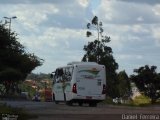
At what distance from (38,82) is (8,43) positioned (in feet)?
421

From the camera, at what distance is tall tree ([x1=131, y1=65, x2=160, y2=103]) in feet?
178

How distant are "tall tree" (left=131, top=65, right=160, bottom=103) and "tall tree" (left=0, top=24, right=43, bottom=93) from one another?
85.4 feet

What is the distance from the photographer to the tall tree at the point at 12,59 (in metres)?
27.0

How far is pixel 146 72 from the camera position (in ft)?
181

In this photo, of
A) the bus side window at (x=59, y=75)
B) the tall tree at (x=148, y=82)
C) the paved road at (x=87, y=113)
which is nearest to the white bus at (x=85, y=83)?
the bus side window at (x=59, y=75)

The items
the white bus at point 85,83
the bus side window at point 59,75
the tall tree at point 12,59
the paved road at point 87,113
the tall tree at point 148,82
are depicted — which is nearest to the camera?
the paved road at point 87,113

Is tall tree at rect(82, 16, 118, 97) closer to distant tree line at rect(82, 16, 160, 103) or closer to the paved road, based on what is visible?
distant tree line at rect(82, 16, 160, 103)

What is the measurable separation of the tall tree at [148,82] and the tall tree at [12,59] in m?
26.0

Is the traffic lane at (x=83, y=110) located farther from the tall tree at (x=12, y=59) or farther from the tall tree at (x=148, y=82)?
the tall tree at (x=148, y=82)

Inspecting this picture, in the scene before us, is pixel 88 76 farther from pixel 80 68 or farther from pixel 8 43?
pixel 8 43

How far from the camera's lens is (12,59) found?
90.8ft

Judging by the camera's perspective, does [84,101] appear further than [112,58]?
No

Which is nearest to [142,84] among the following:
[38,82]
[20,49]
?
[20,49]

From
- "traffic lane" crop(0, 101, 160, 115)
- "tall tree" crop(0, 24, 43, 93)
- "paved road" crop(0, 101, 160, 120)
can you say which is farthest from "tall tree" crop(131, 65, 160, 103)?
"tall tree" crop(0, 24, 43, 93)
